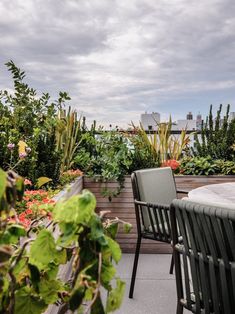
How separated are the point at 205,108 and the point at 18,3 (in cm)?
357

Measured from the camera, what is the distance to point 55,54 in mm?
4422

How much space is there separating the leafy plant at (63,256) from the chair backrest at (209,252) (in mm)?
727

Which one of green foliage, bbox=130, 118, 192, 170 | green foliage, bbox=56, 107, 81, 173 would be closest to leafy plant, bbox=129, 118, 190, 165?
green foliage, bbox=130, 118, 192, 170

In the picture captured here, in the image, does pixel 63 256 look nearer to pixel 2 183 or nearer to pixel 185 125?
pixel 2 183

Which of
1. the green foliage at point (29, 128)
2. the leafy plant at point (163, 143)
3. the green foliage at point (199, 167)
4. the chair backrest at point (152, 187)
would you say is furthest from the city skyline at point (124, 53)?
the chair backrest at point (152, 187)

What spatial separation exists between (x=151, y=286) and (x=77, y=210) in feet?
9.56

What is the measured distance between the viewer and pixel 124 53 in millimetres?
5250

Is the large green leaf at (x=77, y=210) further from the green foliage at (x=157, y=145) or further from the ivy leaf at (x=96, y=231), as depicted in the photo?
the green foliage at (x=157, y=145)

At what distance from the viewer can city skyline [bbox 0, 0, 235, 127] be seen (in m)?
3.89

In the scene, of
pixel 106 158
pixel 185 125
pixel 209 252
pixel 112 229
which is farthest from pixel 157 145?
pixel 112 229

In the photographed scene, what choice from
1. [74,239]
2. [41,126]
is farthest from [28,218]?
[41,126]

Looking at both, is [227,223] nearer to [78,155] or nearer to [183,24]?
[78,155]

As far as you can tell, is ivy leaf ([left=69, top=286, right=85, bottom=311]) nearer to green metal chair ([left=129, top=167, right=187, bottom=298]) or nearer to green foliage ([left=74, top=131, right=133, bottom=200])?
green metal chair ([left=129, top=167, right=187, bottom=298])

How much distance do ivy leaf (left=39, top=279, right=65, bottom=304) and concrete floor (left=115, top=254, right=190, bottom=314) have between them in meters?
2.24
